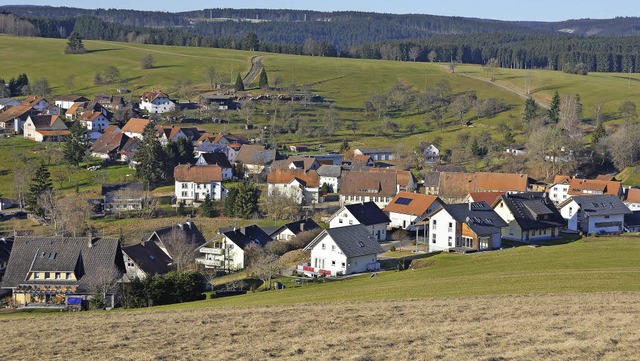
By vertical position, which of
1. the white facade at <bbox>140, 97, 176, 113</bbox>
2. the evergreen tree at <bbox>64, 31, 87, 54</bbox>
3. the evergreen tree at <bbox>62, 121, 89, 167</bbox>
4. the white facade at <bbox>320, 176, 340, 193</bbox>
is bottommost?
the white facade at <bbox>320, 176, 340, 193</bbox>

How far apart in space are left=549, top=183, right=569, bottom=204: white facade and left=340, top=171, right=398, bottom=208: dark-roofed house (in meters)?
12.8

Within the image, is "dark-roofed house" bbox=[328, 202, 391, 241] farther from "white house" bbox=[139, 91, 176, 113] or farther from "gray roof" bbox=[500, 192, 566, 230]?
"white house" bbox=[139, 91, 176, 113]

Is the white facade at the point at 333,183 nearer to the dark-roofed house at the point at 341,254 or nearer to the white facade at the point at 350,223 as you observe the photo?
the white facade at the point at 350,223

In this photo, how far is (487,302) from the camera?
2662 centimetres

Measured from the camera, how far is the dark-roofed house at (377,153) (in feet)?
287

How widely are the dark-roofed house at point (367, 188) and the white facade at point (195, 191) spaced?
34.5 feet

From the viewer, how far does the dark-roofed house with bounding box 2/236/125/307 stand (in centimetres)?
3856

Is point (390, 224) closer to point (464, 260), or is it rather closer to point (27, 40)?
point (464, 260)

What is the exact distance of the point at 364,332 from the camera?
21.5 m

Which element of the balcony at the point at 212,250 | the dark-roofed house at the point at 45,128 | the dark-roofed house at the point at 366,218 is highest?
the dark-roofed house at the point at 45,128

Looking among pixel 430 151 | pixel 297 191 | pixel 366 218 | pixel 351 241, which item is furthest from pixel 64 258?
pixel 430 151

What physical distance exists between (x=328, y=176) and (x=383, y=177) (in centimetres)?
815

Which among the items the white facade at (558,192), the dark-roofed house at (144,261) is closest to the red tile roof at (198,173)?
the dark-roofed house at (144,261)

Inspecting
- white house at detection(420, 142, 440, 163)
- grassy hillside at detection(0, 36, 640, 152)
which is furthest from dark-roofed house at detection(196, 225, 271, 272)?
grassy hillside at detection(0, 36, 640, 152)
